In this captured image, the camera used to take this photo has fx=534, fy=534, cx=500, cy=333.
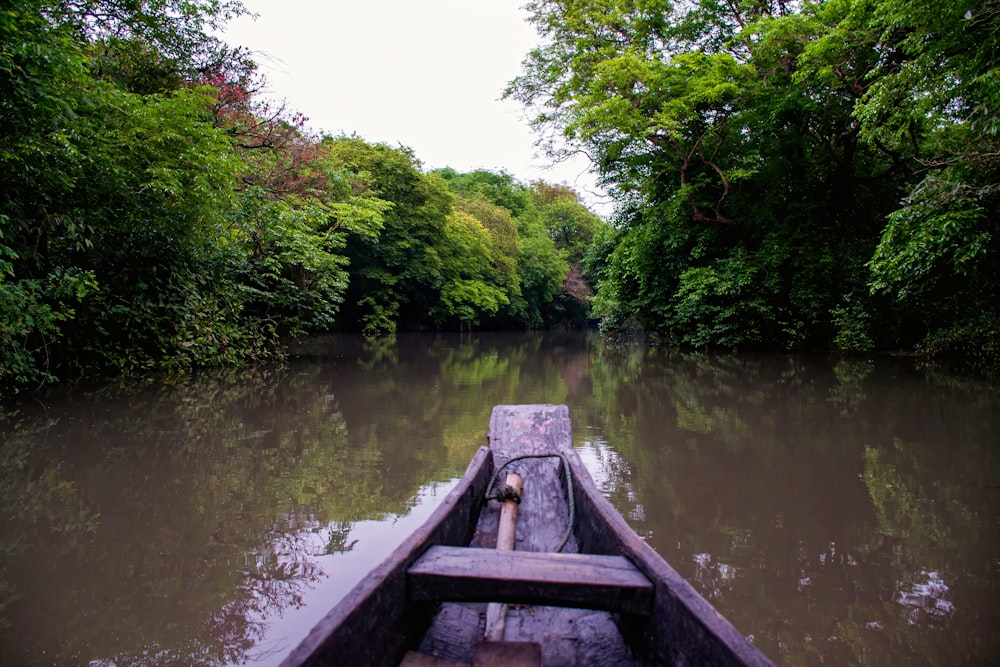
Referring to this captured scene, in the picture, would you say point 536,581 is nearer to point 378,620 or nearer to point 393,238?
point 378,620

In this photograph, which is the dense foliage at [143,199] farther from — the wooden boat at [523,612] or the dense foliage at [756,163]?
the dense foliage at [756,163]

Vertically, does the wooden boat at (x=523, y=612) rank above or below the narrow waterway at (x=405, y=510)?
above

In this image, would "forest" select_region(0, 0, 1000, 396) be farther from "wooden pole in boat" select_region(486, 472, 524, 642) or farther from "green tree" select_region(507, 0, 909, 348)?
"wooden pole in boat" select_region(486, 472, 524, 642)

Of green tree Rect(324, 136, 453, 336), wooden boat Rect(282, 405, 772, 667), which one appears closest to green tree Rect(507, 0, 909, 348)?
green tree Rect(324, 136, 453, 336)

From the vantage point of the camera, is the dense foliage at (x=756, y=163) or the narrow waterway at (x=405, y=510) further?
the dense foliage at (x=756, y=163)

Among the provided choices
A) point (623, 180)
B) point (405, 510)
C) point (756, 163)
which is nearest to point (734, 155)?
point (756, 163)

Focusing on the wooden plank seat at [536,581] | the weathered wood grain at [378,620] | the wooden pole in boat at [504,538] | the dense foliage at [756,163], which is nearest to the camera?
the weathered wood grain at [378,620]

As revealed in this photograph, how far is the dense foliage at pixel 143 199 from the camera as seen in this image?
463 centimetres

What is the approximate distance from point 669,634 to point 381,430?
3825 millimetres

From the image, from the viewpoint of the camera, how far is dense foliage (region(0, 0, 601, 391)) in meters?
4.63

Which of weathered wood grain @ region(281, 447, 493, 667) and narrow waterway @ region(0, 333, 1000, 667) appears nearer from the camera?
weathered wood grain @ region(281, 447, 493, 667)

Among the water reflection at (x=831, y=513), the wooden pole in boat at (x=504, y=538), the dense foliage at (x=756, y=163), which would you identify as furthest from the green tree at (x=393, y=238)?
the wooden pole in boat at (x=504, y=538)

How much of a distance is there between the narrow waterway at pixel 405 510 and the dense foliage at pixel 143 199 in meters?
1.15

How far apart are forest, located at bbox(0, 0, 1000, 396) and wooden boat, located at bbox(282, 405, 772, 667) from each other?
456 cm
